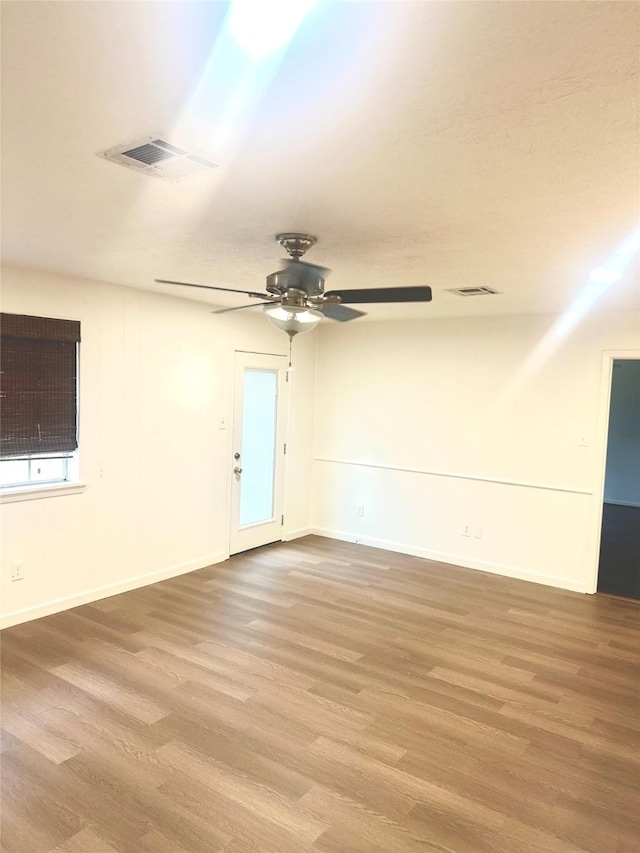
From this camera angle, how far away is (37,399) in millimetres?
3922

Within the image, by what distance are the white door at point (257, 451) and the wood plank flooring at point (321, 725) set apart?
1.16m

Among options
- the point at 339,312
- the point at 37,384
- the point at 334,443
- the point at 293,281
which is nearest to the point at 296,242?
the point at 293,281

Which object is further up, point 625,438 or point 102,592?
point 625,438

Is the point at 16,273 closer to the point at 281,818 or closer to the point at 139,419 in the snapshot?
the point at 139,419

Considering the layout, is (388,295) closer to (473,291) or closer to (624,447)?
(473,291)

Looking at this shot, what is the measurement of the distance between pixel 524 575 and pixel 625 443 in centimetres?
497

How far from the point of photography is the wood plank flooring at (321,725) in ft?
7.19

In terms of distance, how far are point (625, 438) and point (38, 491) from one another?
8588 millimetres

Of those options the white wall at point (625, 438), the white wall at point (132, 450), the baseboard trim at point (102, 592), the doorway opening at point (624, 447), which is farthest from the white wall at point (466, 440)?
the white wall at point (625, 438)

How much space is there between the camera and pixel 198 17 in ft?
3.94

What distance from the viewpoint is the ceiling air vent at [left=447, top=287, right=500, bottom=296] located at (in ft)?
13.4

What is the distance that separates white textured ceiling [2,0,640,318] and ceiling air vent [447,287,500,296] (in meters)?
0.91

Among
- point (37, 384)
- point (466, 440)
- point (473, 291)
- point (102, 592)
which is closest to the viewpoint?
point (37, 384)

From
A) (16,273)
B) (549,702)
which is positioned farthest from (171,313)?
(549,702)
